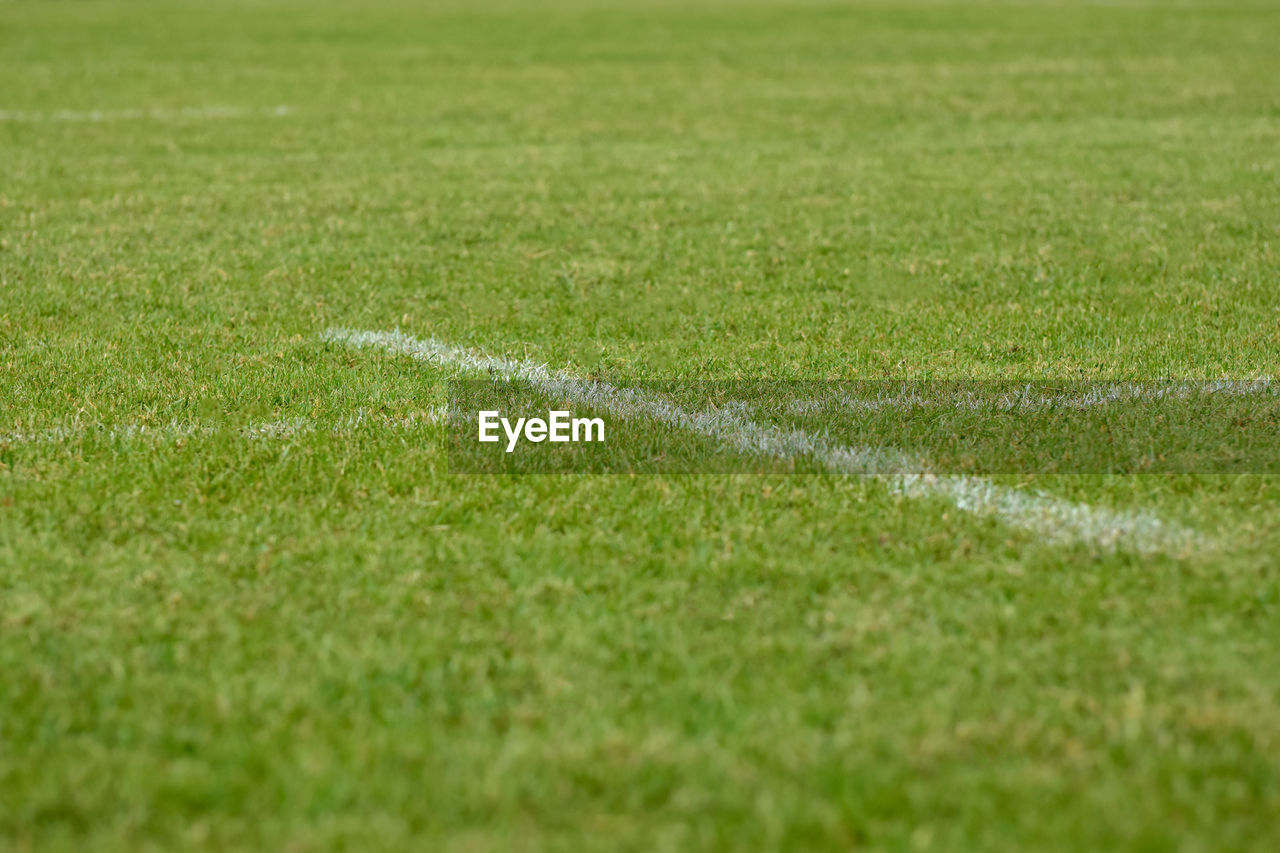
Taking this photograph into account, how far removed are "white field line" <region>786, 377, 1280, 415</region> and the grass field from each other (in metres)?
0.17

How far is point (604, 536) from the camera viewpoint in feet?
11.3

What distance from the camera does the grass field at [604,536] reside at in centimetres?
242

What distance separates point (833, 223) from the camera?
7.17 meters

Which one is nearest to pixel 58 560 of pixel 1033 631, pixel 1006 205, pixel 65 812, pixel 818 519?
pixel 65 812

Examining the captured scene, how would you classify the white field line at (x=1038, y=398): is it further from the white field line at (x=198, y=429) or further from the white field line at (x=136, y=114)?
the white field line at (x=136, y=114)

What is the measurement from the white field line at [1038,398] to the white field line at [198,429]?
1295 millimetres

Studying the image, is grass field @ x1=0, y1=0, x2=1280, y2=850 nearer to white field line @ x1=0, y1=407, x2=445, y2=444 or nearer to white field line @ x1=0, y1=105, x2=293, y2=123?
white field line @ x1=0, y1=407, x2=445, y2=444

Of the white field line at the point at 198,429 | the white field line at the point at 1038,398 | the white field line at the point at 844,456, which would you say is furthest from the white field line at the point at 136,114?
the white field line at the point at 1038,398

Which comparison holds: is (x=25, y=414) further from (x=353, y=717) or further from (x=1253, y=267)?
(x=1253, y=267)

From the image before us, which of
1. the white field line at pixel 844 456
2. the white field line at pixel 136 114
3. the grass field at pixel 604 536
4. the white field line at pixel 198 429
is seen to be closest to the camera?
the grass field at pixel 604 536

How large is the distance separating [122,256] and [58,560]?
3.51 meters

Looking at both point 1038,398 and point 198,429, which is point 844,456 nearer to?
point 1038,398

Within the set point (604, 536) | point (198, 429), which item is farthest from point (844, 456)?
point (198, 429)

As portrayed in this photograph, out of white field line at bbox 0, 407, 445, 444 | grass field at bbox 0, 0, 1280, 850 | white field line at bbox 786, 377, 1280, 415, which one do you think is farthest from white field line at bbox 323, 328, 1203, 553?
white field line at bbox 0, 407, 445, 444
